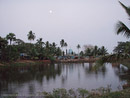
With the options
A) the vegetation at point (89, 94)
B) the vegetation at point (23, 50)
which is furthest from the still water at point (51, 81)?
the vegetation at point (23, 50)

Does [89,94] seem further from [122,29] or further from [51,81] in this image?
[51,81]

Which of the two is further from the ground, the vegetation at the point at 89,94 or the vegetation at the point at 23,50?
the vegetation at the point at 23,50

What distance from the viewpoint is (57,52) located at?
79938 mm

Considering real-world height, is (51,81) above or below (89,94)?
below

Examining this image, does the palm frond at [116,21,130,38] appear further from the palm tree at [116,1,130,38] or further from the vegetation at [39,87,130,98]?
the vegetation at [39,87,130,98]

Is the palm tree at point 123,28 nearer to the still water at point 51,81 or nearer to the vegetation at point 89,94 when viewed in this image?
the still water at point 51,81

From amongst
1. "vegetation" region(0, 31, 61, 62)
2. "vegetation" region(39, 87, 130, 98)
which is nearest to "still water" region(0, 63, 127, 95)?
"vegetation" region(39, 87, 130, 98)

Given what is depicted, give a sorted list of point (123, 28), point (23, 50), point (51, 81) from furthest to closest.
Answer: point (23, 50) < point (51, 81) < point (123, 28)

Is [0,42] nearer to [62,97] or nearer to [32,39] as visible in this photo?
[32,39]

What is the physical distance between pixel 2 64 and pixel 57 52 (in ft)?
134

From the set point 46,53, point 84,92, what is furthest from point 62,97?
point 46,53

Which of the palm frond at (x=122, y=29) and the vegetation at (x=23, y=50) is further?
the vegetation at (x=23, y=50)

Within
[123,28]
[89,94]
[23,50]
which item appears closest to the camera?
[123,28]

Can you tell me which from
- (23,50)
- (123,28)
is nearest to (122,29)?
(123,28)
